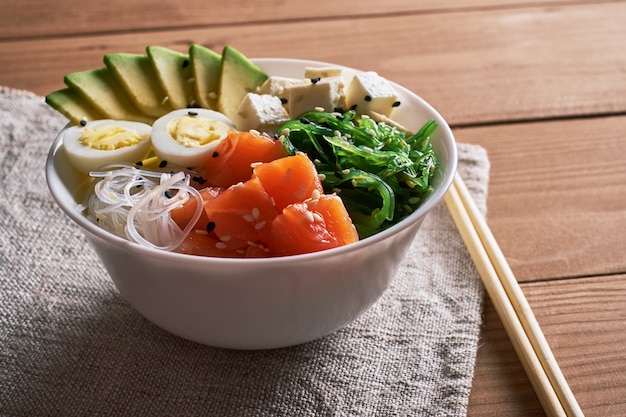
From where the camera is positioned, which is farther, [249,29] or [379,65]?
[249,29]

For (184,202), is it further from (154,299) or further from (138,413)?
(138,413)

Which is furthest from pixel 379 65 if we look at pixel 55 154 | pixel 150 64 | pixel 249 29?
pixel 55 154

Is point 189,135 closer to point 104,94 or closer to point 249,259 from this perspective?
point 104,94

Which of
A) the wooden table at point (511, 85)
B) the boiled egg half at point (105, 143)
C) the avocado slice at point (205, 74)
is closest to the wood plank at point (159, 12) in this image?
the wooden table at point (511, 85)

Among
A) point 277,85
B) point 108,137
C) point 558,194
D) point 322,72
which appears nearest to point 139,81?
point 108,137

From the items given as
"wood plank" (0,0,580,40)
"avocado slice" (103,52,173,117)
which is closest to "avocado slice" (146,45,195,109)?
"avocado slice" (103,52,173,117)

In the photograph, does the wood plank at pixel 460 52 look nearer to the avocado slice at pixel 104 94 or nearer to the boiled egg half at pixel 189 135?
the avocado slice at pixel 104 94

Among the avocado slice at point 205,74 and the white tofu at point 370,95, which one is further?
the avocado slice at point 205,74
